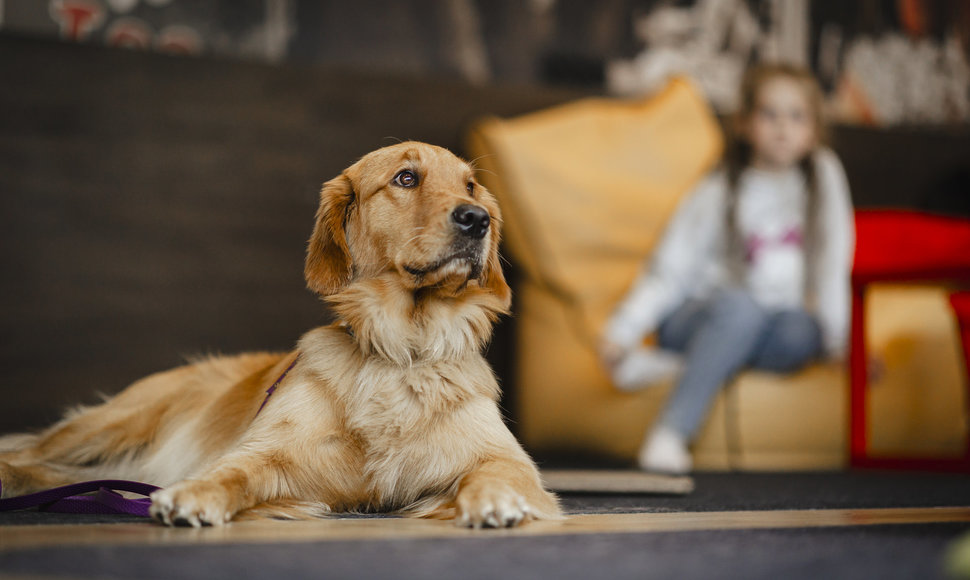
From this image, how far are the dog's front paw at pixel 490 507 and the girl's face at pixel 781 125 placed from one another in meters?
2.33

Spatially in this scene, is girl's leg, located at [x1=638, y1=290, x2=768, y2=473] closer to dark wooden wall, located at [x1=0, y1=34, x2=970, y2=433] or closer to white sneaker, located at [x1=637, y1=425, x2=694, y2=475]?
white sneaker, located at [x1=637, y1=425, x2=694, y2=475]

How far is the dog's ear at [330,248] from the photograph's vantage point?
1.62 meters

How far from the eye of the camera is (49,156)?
3104mm

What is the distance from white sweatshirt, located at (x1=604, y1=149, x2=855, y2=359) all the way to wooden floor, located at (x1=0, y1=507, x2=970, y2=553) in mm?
1438

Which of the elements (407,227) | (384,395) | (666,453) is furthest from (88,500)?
(666,453)

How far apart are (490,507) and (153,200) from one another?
2.41 m

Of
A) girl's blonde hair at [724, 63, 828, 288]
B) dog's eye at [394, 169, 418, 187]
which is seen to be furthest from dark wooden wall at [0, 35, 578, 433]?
dog's eye at [394, 169, 418, 187]

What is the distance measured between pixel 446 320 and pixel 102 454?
34.7 inches

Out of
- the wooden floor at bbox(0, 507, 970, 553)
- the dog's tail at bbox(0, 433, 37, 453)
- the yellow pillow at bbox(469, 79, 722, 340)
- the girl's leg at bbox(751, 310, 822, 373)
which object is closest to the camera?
the wooden floor at bbox(0, 507, 970, 553)

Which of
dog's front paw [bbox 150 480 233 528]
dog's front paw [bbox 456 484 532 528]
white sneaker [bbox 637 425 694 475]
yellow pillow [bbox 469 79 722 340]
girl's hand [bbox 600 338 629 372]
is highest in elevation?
yellow pillow [bbox 469 79 722 340]

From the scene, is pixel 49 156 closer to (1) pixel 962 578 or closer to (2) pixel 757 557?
(2) pixel 757 557

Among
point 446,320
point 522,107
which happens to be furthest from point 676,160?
point 446,320

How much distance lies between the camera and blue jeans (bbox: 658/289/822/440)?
108 inches

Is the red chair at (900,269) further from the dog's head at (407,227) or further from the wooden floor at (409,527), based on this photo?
the dog's head at (407,227)
